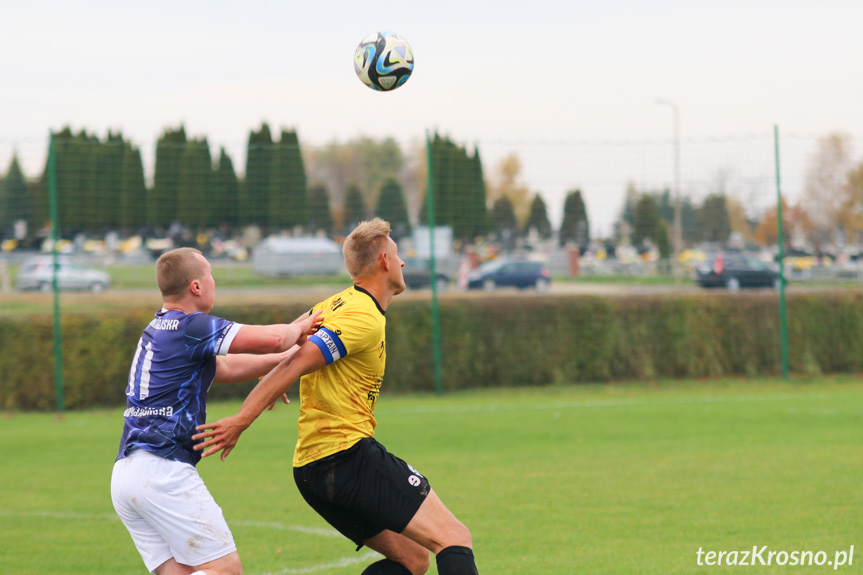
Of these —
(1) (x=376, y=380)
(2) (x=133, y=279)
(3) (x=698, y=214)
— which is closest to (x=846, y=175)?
(3) (x=698, y=214)

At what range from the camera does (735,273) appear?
16500 millimetres

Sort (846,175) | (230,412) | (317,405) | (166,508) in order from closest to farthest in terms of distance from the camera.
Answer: (166,508) → (317,405) → (230,412) → (846,175)

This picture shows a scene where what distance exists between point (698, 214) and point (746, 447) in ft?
24.8

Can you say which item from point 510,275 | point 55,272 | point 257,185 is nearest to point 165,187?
point 257,185

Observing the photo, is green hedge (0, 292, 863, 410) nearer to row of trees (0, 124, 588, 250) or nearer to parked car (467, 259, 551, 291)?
parked car (467, 259, 551, 291)

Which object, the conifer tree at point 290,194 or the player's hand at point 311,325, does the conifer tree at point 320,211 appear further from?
the player's hand at point 311,325

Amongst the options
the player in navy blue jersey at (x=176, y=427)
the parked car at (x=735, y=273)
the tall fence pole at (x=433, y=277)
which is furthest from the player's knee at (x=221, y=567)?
the parked car at (x=735, y=273)

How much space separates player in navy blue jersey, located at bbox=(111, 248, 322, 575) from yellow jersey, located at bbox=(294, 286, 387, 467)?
205 millimetres

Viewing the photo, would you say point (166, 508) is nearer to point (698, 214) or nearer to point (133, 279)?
point (133, 279)

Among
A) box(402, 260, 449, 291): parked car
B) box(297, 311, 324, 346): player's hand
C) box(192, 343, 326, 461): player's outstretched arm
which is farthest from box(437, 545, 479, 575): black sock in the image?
box(402, 260, 449, 291): parked car

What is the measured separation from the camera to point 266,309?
14.4 meters

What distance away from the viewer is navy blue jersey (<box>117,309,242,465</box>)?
404cm

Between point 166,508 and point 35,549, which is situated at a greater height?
point 166,508

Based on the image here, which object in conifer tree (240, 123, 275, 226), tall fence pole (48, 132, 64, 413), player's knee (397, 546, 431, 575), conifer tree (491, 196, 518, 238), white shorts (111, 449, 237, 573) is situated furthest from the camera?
conifer tree (491, 196, 518, 238)
